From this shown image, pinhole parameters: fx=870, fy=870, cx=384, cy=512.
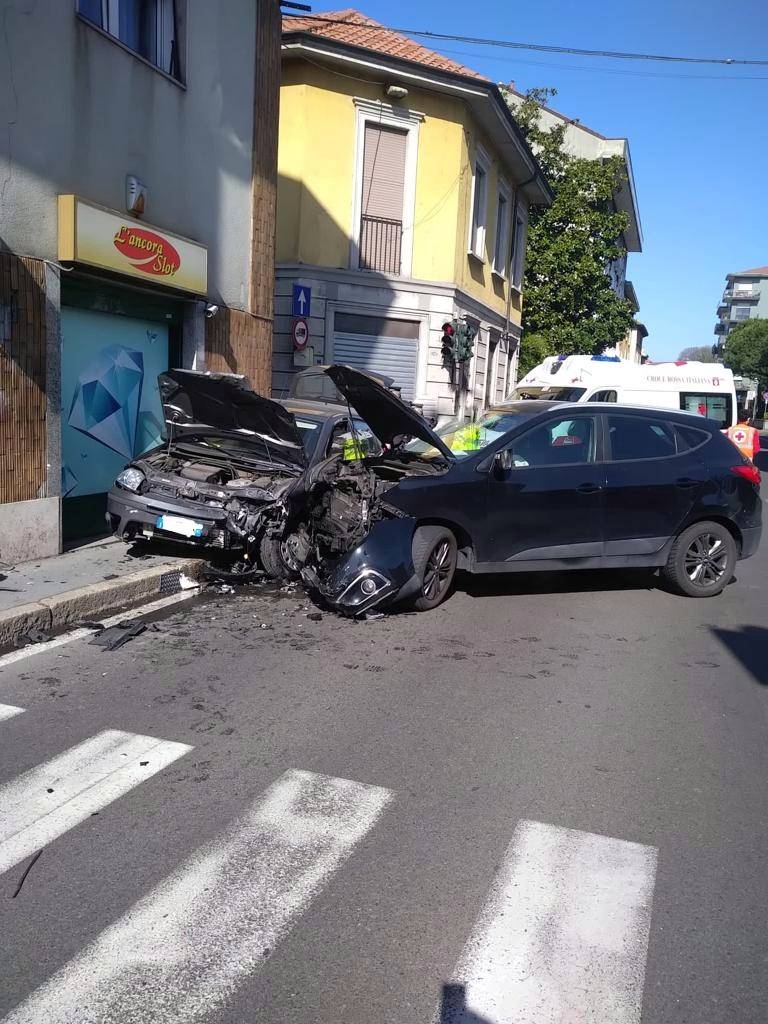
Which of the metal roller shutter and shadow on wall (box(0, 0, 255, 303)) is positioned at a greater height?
shadow on wall (box(0, 0, 255, 303))

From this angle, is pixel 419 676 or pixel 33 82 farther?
pixel 33 82

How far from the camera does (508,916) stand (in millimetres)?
3061

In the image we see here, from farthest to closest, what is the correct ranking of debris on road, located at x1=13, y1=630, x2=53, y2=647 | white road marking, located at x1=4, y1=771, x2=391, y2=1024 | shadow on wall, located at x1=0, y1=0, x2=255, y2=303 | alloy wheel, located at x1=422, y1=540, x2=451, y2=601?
shadow on wall, located at x1=0, y1=0, x2=255, y2=303, alloy wheel, located at x1=422, y1=540, x2=451, y2=601, debris on road, located at x1=13, y1=630, x2=53, y2=647, white road marking, located at x1=4, y1=771, x2=391, y2=1024

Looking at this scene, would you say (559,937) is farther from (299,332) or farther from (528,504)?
(299,332)

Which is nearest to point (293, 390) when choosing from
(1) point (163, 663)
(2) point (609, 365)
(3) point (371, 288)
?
(3) point (371, 288)

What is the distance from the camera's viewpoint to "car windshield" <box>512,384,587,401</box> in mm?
15238

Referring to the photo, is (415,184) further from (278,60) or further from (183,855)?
(183,855)

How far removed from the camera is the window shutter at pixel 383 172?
1773 centimetres

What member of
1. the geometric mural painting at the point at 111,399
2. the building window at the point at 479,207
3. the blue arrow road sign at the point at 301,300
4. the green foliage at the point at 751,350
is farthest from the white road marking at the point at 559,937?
the green foliage at the point at 751,350

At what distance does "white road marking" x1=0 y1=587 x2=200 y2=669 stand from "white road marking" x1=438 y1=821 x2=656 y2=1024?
3784mm

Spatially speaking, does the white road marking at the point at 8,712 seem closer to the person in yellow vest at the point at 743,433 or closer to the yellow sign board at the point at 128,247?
the yellow sign board at the point at 128,247

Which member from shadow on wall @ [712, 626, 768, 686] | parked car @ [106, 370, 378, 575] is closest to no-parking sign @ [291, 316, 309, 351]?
parked car @ [106, 370, 378, 575]

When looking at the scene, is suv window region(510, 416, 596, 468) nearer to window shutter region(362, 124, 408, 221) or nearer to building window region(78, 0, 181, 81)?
building window region(78, 0, 181, 81)

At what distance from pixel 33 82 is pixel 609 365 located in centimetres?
1075
